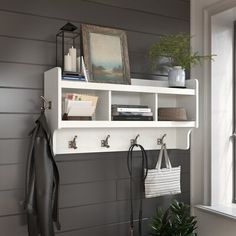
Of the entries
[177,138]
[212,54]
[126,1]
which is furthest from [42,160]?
[212,54]

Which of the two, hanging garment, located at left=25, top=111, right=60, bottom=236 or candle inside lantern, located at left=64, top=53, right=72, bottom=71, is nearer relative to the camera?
hanging garment, located at left=25, top=111, right=60, bottom=236

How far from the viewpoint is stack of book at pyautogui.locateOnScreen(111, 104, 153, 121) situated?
6.22ft

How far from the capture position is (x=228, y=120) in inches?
95.2

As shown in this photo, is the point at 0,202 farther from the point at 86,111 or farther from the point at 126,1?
the point at 126,1

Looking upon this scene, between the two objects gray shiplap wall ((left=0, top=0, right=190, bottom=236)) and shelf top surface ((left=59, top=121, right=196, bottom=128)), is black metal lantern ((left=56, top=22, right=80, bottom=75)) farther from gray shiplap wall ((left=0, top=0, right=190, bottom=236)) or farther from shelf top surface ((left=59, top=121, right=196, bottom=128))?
shelf top surface ((left=59, top=121, right=196, bottom=128))

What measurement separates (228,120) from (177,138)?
43 cm

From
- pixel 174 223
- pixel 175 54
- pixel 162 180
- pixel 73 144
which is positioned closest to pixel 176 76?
pixel 175 54

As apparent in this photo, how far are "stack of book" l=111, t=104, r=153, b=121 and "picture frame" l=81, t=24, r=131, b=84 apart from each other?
0.51 feet

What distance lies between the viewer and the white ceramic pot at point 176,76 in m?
2.07

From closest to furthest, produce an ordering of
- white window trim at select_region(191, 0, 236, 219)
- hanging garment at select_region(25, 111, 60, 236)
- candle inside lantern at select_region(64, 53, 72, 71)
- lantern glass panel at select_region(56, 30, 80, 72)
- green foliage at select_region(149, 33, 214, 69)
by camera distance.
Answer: hanging garment at select_region(25, 111, 60, 236), candle inside lantern at select_region(64, 53, 72, 71), lantern glass panel at select_region(56, 30, 80, 72), green foliage at select_region(149, 33, 214, 69), white window trim at select_region(191, 0, 236, 219)

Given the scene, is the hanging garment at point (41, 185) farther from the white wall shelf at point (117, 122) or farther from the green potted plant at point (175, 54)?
the green potted plant at point (175, 54)

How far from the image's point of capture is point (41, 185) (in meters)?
1.70

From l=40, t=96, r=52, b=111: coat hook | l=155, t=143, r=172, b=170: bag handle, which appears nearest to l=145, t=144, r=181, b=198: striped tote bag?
l=155, t=143, r=172, b=170: bag handle

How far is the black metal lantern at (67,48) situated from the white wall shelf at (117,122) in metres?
0.09
